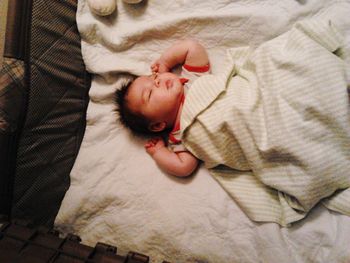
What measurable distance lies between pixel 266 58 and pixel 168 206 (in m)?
0.50

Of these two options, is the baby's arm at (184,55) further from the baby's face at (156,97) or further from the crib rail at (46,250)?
the crib rail at (46,250)

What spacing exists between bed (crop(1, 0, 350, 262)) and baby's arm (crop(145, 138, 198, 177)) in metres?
0.03

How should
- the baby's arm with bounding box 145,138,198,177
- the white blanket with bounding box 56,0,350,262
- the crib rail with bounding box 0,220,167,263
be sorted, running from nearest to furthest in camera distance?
1. the crib rail with bounding box 0,220,167,263
2. the white blanket with bounding box 56,0,350,262
3. the baby's arm with bounding box 145,138,198,177

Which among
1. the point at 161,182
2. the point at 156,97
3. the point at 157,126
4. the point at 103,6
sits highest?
the point at 103,6

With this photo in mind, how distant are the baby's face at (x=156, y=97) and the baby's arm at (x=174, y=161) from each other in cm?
10

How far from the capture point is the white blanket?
848 millimetres

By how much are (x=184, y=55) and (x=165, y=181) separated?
0.40 metres

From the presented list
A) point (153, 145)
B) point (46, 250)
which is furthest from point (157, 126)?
point (46, 250)

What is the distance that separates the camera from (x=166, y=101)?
960mm

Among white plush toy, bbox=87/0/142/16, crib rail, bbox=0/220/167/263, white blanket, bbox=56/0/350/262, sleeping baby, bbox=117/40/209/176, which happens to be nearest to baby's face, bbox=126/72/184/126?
sleeping baby, bbox=117/40/209/176

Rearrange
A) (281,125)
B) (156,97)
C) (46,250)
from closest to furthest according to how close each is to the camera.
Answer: (46,250) < (281,125) < (156,97)

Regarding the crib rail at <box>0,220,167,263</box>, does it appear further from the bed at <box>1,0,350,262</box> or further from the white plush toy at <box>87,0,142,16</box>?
the white plush toy at <box>87,0,142,16</box>

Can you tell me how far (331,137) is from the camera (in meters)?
0.80

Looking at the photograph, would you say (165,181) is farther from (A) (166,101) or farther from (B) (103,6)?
(B) (103,6)
